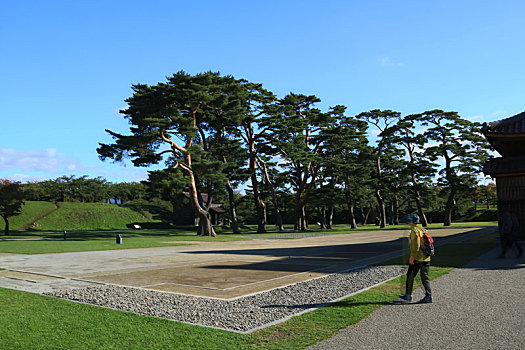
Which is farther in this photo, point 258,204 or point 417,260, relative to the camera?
point 258,204

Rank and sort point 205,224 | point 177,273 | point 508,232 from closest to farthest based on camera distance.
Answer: point 177,273, point 508,232, point 205,224

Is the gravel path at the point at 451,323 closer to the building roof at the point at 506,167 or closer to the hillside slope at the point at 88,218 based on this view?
the building roof at the point at 506,167

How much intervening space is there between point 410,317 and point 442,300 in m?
1.54

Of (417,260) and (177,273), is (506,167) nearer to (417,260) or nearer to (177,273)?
(417,260)

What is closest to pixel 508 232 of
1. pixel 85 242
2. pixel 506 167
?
pixel 506 167

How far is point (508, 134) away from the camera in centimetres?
1567

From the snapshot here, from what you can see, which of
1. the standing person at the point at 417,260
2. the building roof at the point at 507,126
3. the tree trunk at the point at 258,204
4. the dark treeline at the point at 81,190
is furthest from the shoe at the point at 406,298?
the dark treeline at the point at 81,190

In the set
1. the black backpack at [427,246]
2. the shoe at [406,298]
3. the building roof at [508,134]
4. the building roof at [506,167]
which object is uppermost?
the building roof at [508,134]

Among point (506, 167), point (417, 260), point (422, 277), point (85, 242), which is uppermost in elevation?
point (506, 167)

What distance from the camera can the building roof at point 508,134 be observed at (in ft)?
51.6

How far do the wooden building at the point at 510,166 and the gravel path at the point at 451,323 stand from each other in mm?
9355

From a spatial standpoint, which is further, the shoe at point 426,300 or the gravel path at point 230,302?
the shoe at point 426,300

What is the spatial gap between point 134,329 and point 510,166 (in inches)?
657

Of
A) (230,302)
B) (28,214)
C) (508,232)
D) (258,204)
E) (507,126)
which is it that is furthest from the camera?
(28,214)
